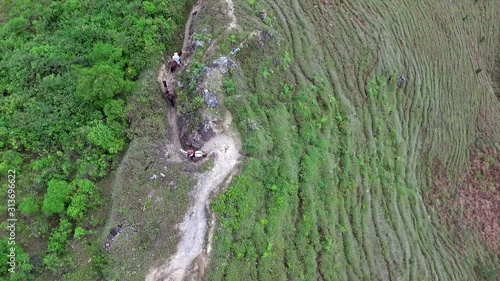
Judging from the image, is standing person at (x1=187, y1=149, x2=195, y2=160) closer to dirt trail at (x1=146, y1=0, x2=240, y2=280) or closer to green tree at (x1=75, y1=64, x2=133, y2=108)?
dirt trail at (x1=146, y1=0, x2=240, y2=280)

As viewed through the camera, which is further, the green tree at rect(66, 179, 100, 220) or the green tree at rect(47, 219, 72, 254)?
the green tree at rect(66, 179, 100, 220)

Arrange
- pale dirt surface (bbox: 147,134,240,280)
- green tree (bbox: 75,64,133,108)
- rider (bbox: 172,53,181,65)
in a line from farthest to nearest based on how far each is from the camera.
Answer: rider (bbox: 172,53,181,65), green tree (bbox: 75,64,133,108), pale dirt surface (bbox: 147,134,240,280)

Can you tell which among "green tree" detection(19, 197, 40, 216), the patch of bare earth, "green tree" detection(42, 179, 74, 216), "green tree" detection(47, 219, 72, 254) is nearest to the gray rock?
"green tree" detection(42, 179, 74, 216)

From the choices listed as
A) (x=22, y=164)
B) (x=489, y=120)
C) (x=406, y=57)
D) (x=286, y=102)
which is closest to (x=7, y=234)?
(x=22, y=164)

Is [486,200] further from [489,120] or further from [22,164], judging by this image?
[22,164]

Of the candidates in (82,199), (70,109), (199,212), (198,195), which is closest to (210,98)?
(198,195)

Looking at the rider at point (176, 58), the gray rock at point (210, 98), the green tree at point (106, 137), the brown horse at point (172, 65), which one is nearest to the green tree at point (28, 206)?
the green tree at point (106, 137)
